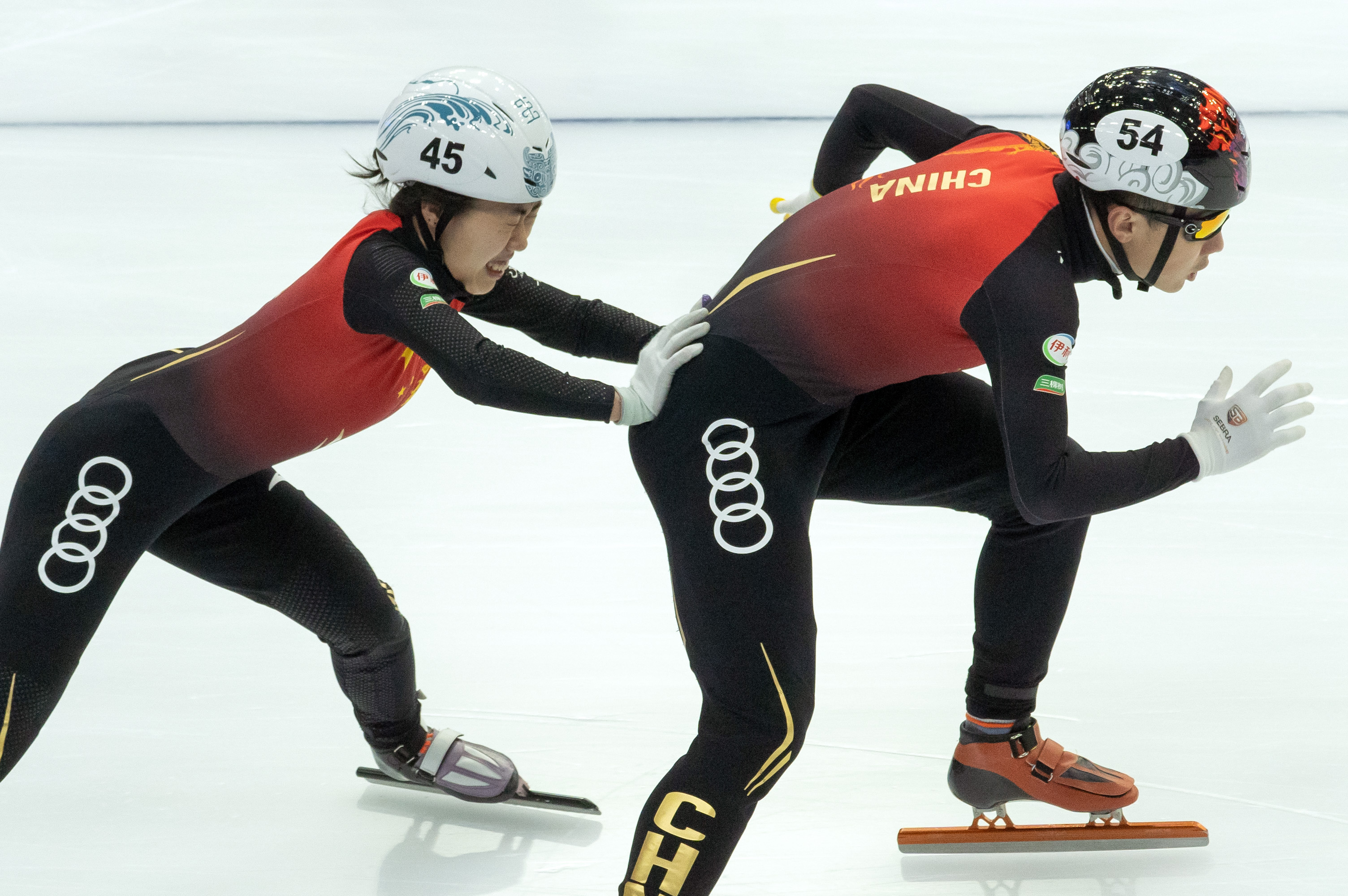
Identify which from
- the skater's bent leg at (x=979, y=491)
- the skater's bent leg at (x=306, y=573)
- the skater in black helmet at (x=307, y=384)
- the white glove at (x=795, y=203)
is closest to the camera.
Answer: the skater in black helmet at (x=307, y=384)

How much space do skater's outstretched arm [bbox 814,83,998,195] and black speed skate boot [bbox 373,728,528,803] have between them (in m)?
1.32

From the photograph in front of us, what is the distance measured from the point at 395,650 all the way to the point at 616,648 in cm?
72

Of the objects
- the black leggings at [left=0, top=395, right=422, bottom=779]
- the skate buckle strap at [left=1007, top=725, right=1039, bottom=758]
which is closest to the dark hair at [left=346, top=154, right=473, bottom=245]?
the black leggings at [left=0, top=395, right=422, bottom=779]

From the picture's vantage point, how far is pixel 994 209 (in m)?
2.27

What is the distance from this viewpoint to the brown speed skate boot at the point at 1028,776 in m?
2.76

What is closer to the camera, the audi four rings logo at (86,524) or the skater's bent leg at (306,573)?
the audi four rings logo at (86,524)

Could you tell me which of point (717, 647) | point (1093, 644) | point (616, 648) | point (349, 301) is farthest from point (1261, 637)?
point (349, 301)

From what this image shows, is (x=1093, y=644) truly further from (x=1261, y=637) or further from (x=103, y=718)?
(x=103, y=718)

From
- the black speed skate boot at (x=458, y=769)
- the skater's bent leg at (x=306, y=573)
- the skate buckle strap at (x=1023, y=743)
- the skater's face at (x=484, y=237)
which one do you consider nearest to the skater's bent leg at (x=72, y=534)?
the skater's bent leg at (x=306, y=573)

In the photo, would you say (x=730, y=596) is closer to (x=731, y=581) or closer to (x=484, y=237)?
(x=731, y=581)

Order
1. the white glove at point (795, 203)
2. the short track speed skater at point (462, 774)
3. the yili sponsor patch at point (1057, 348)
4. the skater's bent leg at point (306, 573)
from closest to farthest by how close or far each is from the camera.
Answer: the yili sponsor patch at point (1057, 348) < the skater's bent leg at point (306, 573) < the white glove at point (795, 203) < the short track speed skater at point (462, 774)

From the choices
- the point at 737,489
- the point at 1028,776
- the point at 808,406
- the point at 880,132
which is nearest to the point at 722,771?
the point at 737,489

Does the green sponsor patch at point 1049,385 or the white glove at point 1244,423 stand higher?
the white glove at point 1244,423

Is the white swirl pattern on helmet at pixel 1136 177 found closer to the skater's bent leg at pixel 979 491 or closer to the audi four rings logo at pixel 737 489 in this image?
the skater's bent leg at pixel 979 491
